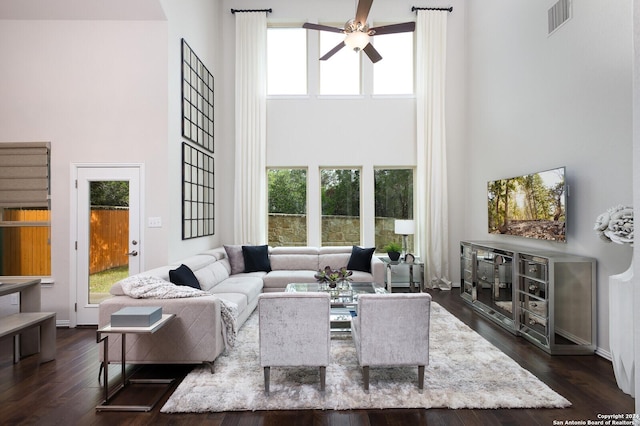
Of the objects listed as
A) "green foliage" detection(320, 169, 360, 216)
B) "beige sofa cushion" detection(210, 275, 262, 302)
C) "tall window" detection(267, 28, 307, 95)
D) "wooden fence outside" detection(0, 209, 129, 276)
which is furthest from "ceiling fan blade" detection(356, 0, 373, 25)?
"wooden fence outside" detection(0, 209, 129, 276)

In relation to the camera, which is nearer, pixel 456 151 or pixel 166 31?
pixel 166 31

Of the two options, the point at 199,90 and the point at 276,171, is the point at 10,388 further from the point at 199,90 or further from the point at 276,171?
the point at 276,171

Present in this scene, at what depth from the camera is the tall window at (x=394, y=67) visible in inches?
248

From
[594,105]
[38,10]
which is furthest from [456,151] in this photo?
[38,10]

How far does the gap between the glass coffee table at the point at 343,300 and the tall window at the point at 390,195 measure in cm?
222

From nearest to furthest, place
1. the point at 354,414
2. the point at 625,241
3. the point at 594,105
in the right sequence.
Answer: the point at 354,414, the point at 625,241, the point at 594,105

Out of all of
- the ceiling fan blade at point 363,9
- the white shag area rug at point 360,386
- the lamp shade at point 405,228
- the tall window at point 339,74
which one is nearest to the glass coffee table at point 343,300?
the white shag area rug at point 360,386

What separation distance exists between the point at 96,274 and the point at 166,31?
2967 millimetres

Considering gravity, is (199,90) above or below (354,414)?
above

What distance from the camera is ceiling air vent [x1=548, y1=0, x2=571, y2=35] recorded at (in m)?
3.65

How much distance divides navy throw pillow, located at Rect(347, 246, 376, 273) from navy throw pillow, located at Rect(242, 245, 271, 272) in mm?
1315

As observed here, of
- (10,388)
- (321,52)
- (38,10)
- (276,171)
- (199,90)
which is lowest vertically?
(10,388)

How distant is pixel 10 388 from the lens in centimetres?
260

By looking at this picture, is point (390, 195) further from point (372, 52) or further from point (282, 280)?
point (372, 52)
